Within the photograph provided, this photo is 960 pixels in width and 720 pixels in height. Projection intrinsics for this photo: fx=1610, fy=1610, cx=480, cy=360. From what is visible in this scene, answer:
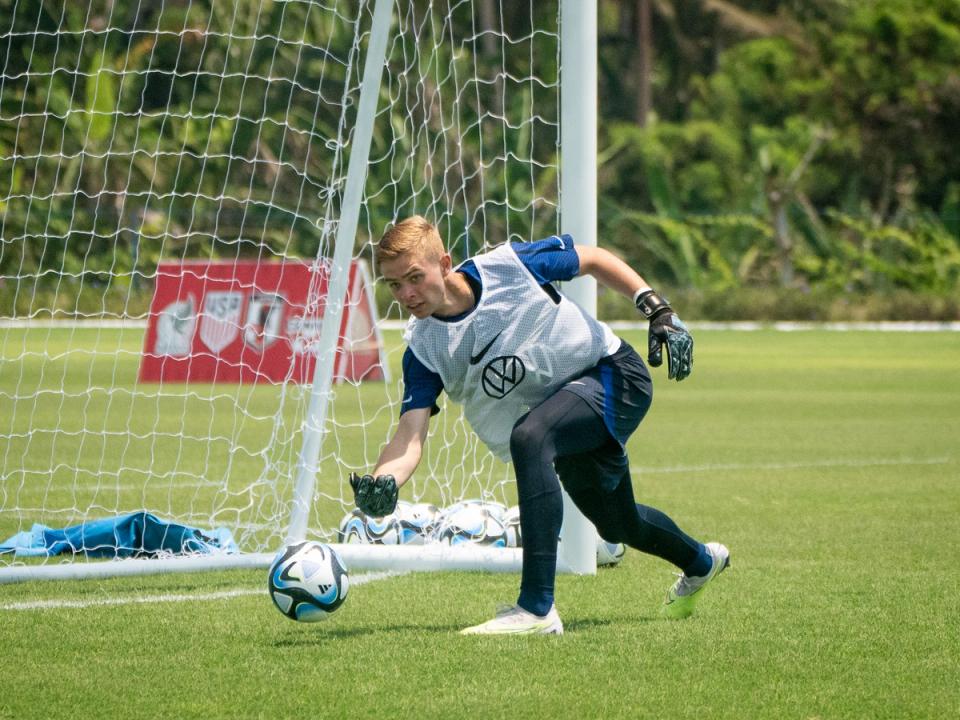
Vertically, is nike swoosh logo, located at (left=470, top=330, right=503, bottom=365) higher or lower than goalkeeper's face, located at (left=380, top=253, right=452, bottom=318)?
lower

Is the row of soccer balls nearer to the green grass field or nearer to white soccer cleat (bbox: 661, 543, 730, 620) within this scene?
the green grass field

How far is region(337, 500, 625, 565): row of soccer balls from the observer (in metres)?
7.33

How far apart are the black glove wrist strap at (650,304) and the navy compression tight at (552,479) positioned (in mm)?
376

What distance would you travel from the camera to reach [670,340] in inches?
212

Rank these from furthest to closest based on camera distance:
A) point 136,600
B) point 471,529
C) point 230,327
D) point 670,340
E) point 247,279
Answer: point 247,279, point 230,327, point 471,529, point 136,600, point 670,340

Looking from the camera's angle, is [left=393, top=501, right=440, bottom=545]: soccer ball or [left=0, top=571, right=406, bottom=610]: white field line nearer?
[left=0, top=571, right=406, bottom=610]: white field line

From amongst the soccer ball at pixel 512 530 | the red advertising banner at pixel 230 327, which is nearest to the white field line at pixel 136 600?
the soccer ball at pixel 512 530

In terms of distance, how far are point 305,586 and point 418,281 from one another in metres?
1.14

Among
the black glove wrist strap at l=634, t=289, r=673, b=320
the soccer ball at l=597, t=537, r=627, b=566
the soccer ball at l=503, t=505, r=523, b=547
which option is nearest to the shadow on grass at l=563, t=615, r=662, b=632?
the black glove wrist strap at l=634, t=289, r=673, b=320

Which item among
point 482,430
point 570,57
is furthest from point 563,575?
point 570,57

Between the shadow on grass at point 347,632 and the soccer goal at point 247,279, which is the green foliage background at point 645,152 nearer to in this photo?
the soccer goal at point 247,279

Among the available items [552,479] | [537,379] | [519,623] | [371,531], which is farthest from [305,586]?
[371,531]

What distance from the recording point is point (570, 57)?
22.3 ft

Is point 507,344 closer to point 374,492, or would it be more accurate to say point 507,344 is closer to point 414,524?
point 374,492
